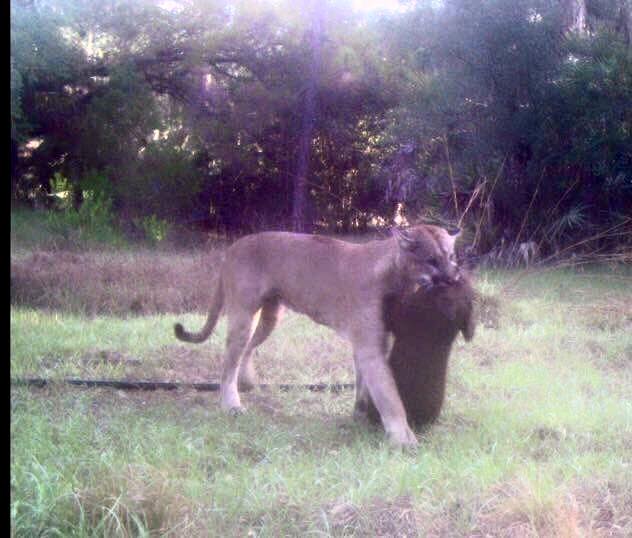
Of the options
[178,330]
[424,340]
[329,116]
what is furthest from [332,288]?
[329,116]

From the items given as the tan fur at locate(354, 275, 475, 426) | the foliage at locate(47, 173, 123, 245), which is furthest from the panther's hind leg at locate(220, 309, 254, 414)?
the foliage at locate(47, 173, 123, 245)

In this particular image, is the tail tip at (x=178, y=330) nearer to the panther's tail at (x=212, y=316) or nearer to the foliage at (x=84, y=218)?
the panther's tail at (x=212, y=316)

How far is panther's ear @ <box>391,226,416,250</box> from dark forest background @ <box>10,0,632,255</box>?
56 millimetres

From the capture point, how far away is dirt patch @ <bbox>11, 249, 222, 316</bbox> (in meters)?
2.88

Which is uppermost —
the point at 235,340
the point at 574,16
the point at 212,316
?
the point at 574,16

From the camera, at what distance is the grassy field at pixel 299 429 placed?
3004mm

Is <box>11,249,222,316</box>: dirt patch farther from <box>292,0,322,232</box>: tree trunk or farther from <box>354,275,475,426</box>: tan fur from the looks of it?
<box>354,275,475,426</box>: tan fur

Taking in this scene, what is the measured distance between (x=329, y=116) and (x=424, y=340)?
1.26 meters

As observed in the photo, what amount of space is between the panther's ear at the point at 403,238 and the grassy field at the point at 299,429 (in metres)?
0.39

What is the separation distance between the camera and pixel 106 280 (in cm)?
349

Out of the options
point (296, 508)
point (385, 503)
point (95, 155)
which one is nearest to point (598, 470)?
point (385, 503)

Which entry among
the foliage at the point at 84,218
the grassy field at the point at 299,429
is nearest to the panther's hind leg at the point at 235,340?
the grassy field at the point at 299,429

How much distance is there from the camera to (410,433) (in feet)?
13.9

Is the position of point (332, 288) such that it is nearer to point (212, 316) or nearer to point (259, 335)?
point (259, 335)
